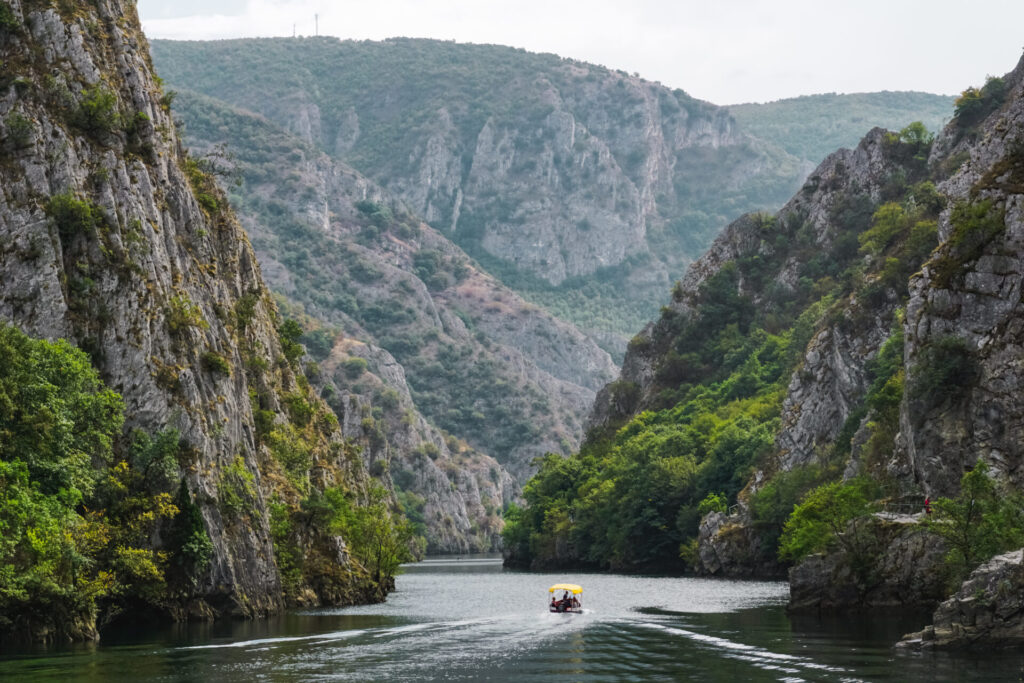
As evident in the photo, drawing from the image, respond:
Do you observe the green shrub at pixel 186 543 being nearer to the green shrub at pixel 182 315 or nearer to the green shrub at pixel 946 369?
the green shrub at pixel 182 315

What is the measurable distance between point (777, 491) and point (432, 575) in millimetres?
55200

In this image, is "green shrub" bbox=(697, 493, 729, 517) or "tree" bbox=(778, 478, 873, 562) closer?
"tree" bbox=(778, 478, 873, 562)

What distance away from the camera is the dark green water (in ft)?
189

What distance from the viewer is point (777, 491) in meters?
145

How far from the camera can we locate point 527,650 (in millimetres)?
72062

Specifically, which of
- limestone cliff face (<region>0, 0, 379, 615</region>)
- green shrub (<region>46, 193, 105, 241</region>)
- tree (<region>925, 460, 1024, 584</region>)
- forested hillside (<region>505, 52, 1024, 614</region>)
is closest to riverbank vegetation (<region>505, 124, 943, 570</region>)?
forested hillside (<region>505, 52, 1024, 614</region>)

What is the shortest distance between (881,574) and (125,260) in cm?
5416

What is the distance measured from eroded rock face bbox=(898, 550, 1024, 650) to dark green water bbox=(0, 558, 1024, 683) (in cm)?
169

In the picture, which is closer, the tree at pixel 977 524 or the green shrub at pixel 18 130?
the tree at pixel 977 524

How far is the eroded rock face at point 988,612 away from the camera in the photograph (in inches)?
2344

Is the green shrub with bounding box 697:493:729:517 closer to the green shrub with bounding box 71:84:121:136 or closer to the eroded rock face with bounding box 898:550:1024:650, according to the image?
the green shrub with bounding box 71:84:121:136

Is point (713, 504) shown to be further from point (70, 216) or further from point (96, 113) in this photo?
point (70, 216)

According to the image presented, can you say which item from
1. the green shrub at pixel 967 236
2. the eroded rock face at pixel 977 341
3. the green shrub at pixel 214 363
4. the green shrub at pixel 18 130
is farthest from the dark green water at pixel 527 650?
the green shrub at pixel 18 130

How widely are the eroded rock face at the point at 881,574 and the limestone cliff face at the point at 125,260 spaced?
3785cm
